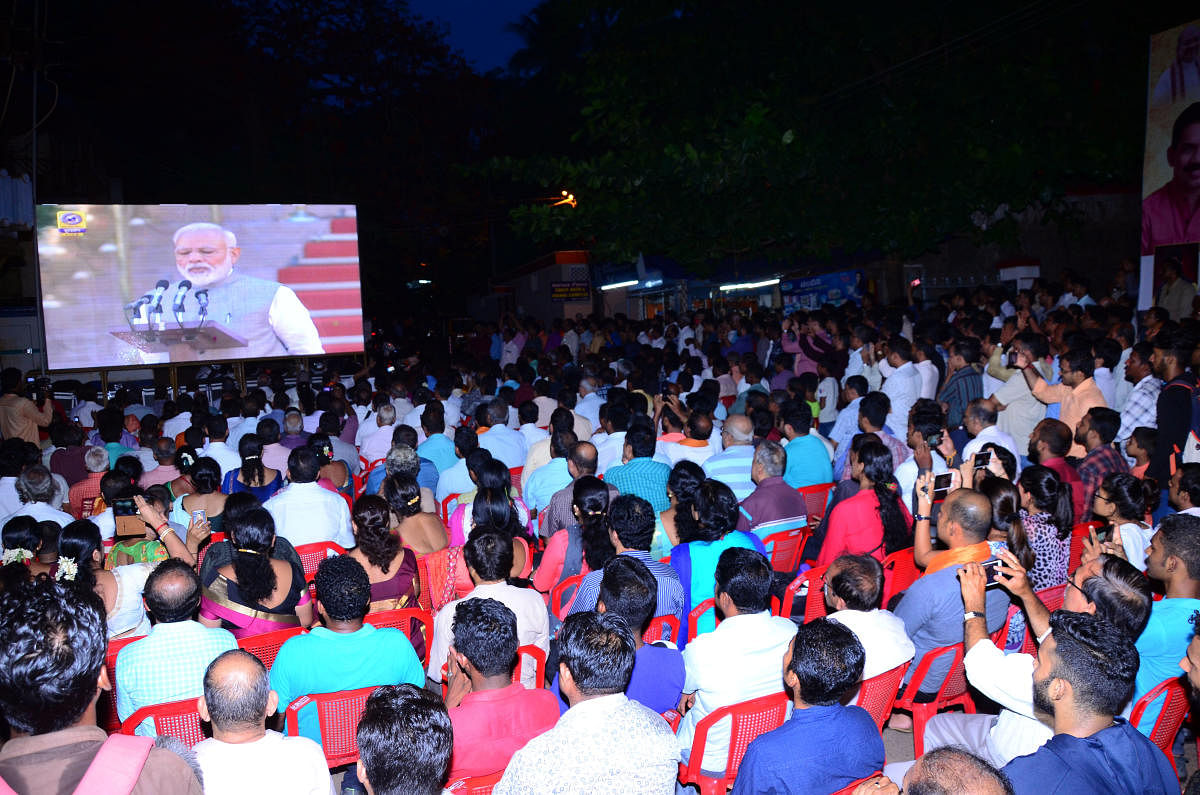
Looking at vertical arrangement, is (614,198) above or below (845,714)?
above

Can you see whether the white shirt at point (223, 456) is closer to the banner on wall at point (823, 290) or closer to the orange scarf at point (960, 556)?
the orange scarf at point (960, 556)

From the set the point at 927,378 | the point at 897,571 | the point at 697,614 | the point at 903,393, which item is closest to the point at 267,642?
the point at 697,614

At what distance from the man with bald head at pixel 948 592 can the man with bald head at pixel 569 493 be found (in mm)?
1861

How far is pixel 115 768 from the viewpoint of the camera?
6.32 ft

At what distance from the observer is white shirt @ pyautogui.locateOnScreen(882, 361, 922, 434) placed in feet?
27.0

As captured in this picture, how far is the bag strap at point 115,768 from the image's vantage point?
1901mm

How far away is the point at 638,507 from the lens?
4469 millimetres

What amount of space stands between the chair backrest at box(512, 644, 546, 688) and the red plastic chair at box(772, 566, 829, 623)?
1.51 metres

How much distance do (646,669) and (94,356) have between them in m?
12.2

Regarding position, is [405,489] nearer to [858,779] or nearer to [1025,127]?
[858,779]

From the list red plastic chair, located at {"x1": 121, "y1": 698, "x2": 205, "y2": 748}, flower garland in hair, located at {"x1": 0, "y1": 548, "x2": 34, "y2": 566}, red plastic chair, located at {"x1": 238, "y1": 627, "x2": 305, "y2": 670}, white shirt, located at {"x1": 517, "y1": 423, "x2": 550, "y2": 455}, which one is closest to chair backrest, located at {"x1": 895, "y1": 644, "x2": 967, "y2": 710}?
red plastic chair, located at {"x1": 238, "y1": 627, "x2": 305, "y2": 670}

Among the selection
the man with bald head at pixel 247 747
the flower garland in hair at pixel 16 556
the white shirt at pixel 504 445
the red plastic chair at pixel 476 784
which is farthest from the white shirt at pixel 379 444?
the man with bald head at pixel 247 747

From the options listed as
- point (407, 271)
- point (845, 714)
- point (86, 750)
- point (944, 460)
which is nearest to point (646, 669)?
point (845, 714)

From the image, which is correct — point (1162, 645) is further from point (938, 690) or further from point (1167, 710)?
point (938, 690)
